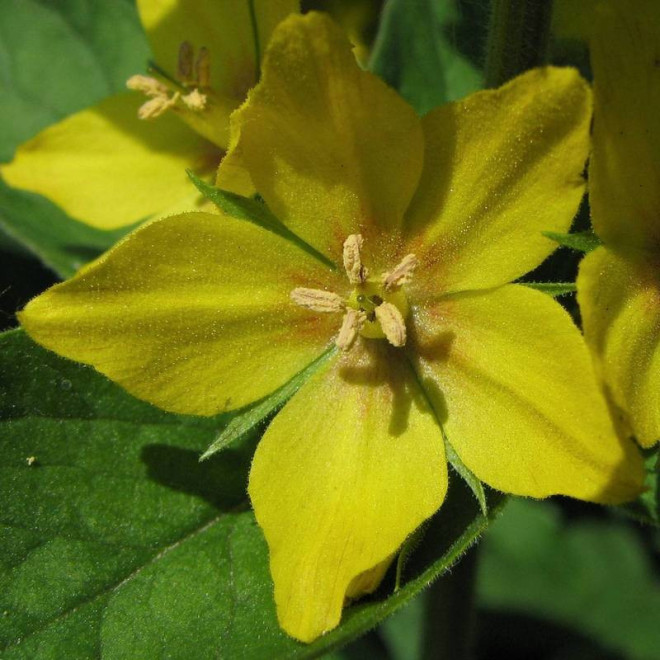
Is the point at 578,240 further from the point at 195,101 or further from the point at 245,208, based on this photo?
the point at 195,101

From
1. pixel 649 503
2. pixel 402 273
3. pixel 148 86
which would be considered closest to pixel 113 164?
pixel 148 86

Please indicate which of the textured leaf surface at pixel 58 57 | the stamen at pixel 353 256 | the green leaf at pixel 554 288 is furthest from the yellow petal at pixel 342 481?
the textured leaf surface at pixel 58 57

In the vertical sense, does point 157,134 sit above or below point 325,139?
below

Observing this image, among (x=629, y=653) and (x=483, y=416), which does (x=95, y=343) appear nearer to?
(x=483, y=416)

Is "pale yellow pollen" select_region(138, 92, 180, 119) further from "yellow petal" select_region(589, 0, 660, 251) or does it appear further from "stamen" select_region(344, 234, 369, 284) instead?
"yellow petal" select_region(589, 0, 660, 251)

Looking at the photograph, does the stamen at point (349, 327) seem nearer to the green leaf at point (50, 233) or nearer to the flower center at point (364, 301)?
the flower center at point (364, 301)

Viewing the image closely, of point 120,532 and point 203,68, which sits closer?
point 120,532
